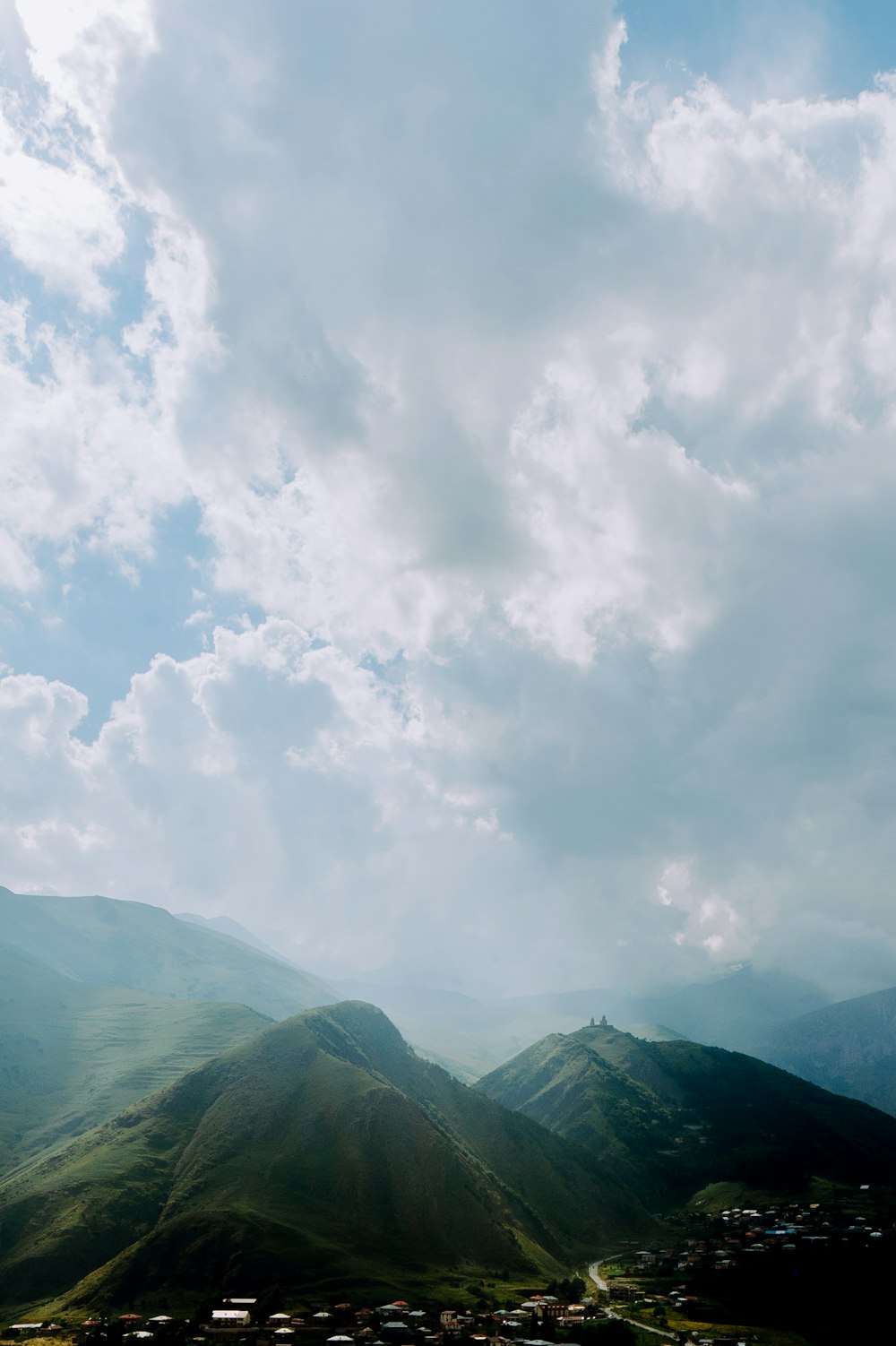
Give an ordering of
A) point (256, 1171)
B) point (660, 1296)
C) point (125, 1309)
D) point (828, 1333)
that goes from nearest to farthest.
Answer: point (828, 1333) → point (125, 1309) → point (660, 1296) → point (256, 1171)

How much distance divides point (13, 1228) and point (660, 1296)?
13130 centimetres

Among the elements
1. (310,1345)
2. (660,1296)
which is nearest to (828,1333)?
(660,1296)

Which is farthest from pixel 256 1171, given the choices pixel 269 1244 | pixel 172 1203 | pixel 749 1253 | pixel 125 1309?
pixel 749 1253

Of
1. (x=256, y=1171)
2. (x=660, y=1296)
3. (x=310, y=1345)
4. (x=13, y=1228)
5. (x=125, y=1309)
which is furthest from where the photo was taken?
(x=256, y=1171)

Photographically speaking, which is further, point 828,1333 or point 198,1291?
point 198,1291

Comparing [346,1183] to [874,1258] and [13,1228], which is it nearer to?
[13,1228]

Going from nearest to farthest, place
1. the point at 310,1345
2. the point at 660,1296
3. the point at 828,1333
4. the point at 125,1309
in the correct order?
the point at 310,1345
the point at 828,1333
the point at 125,1309
the point at 660,1296

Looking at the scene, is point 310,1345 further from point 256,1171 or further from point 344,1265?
point 256,1171

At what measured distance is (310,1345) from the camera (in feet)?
384

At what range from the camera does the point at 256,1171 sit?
196 meters

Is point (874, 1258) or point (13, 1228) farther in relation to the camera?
point (13, 1228)

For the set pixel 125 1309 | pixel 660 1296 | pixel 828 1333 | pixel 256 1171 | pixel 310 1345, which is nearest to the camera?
pixel 310 1345

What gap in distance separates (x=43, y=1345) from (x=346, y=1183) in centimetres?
9066

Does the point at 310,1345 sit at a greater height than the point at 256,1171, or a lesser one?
lesser
